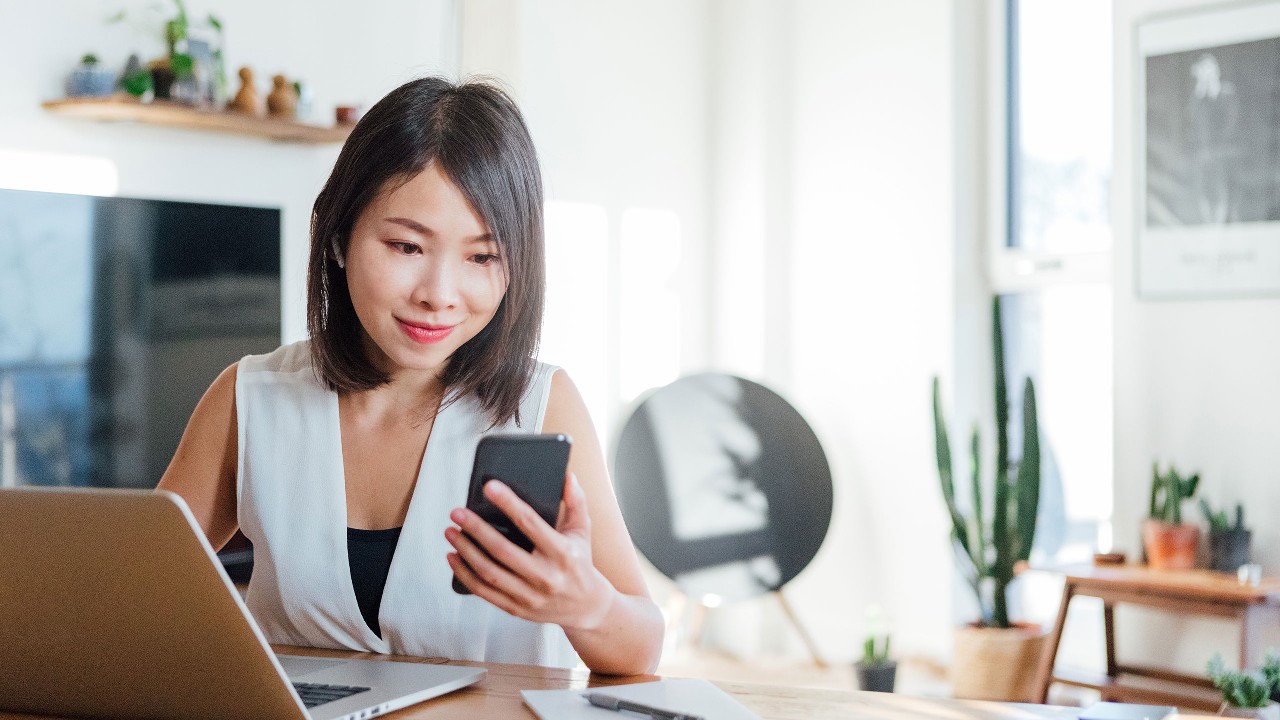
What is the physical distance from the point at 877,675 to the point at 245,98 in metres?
2.15

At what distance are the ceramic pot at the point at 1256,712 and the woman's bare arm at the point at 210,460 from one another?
189 cm

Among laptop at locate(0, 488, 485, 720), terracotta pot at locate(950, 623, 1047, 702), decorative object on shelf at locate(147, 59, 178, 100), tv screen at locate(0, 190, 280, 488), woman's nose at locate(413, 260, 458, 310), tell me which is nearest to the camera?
laptop at locate(0, 488, 485, 720)

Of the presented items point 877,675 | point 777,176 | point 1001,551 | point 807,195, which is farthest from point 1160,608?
point 777,176

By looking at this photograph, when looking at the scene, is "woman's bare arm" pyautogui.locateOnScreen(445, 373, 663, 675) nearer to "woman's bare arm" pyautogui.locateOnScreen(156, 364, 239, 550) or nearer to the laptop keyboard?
the laptop keyboard

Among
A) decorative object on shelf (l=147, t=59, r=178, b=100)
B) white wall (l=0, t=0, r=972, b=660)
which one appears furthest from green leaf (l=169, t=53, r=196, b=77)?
white wall (l=0, t=0, r=972, b=660)

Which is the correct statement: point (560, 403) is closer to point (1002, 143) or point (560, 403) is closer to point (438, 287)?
point (438, 287)

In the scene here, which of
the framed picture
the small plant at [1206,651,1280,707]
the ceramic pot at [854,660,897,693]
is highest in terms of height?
the framed picture

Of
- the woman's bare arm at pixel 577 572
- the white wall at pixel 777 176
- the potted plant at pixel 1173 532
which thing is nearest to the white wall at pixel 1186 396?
the potted plant at pixel 1173 532

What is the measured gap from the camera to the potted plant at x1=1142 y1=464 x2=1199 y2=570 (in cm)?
315

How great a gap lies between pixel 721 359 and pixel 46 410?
7.36 ft

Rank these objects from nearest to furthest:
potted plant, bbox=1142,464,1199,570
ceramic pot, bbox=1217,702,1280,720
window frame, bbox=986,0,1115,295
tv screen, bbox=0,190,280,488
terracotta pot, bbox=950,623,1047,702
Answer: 1. ceramic pot, bbox=1217,702,1280,720
2. tv screen, bbox=0,190,280,488
3. potted plant, bbox=1142,464,1199,570
4. terracotta pot, bbox=950,623,1047,702
5. window frame, bbox=986,0,1115,295

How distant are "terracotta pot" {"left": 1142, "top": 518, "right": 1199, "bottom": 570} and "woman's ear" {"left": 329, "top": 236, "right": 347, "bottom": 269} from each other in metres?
2.50

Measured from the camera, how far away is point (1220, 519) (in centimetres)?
312

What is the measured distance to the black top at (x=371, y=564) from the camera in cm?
133
